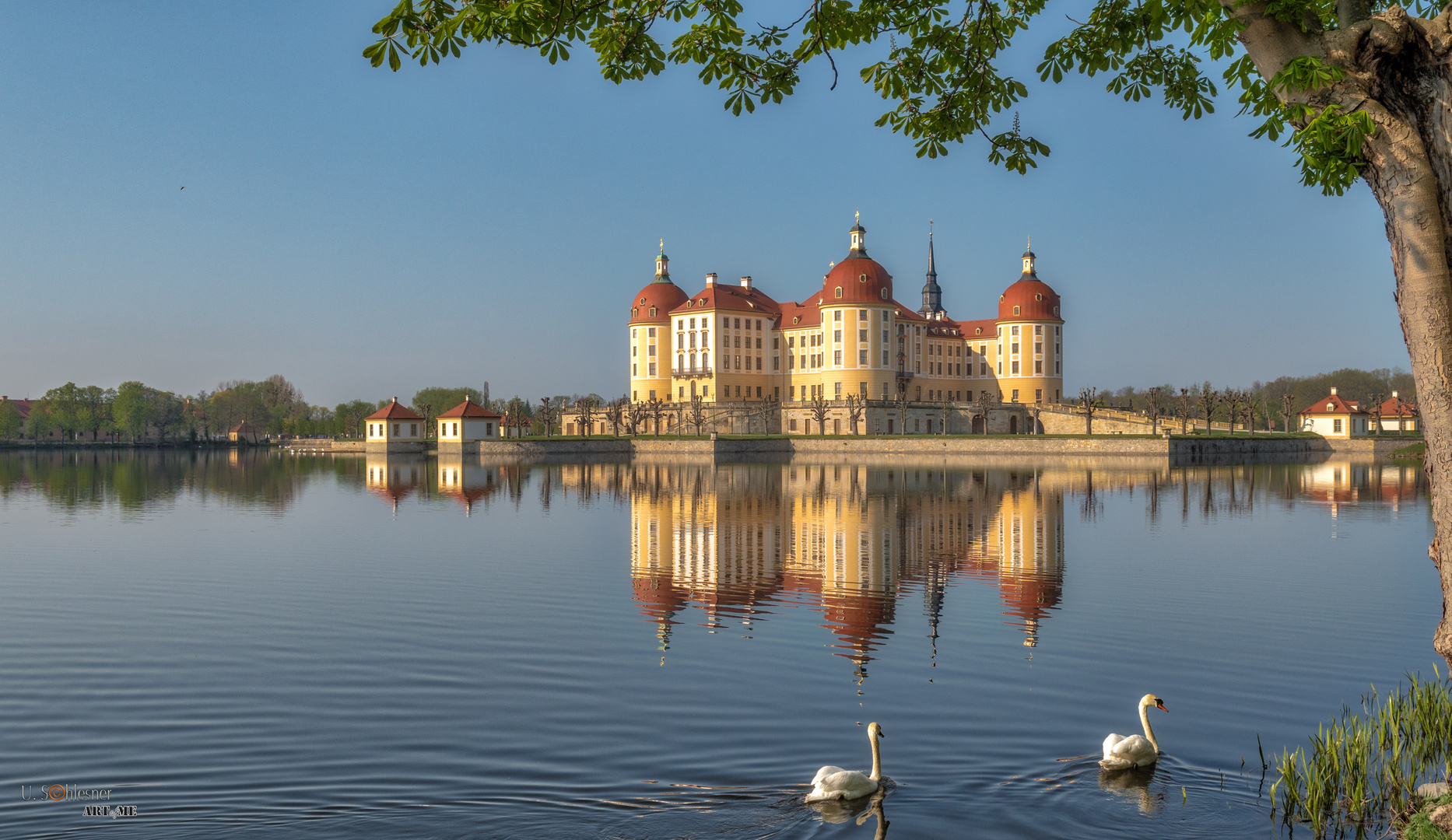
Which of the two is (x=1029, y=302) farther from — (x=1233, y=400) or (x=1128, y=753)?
(x=1128, y=753)

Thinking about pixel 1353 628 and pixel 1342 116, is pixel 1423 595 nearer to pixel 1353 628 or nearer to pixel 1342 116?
pixel 1353 628

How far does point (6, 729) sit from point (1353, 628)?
556 inches

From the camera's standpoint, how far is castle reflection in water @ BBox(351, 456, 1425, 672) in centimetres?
1475

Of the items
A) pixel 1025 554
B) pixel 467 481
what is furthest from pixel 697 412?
pixel 1025 554

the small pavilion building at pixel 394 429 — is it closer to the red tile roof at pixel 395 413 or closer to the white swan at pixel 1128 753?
the red tile roof at pixel 395 413

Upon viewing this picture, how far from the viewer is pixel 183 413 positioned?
155m

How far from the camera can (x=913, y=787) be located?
23.6ft

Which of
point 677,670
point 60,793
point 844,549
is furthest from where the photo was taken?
point 844,549

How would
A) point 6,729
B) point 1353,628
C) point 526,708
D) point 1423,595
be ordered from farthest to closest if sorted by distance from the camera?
point 1423,595
point 1353,628
point 526,708
point 6,729

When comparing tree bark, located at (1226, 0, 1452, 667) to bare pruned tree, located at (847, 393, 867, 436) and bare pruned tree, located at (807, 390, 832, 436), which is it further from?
bare pruned tree, located at (847, 393, 867, 436)

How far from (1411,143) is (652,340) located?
322 feet

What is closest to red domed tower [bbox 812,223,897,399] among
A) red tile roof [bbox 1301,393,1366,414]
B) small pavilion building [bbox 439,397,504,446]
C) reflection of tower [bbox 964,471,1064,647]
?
small pavilion building [bbox 439,397,504,446]

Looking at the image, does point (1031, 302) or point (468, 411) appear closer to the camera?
point (468, 411)

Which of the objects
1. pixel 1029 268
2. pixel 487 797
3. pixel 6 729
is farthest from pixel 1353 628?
pixel 1029 268
